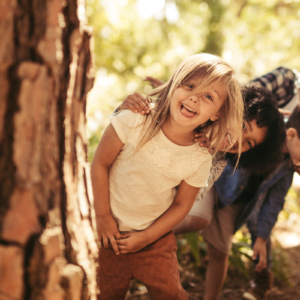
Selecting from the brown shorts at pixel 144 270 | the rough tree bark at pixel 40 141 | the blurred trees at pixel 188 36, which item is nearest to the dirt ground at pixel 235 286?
the brown shorts at pixel 144 270

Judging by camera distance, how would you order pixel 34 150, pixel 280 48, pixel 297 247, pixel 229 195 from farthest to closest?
pixel 280 48 < pixel 297 247 < pixel 229 195 < pixel 34 150

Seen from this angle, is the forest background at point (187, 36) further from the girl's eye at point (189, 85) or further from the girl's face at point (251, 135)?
the girl's eye at point (189, 85)

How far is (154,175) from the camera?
6.30 ft

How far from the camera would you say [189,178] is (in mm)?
1938

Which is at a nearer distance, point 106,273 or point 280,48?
point 106,273

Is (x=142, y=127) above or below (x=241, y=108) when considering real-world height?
below

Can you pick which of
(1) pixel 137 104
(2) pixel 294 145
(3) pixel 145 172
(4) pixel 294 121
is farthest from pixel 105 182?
(4) pixel 294 121

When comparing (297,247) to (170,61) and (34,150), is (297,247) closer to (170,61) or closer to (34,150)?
(34,150)

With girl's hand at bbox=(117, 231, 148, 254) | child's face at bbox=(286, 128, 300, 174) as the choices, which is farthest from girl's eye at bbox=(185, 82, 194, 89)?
child's face at bbox=(286, 128, 300, 174)

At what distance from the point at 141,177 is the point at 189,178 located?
0.24 meters

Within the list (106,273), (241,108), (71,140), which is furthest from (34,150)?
(241,108)

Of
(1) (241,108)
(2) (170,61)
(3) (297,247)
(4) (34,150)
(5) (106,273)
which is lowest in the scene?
(3) (297,247)

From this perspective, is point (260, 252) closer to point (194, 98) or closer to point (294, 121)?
point (294, 121)

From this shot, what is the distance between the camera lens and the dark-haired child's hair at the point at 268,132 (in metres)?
2.34
